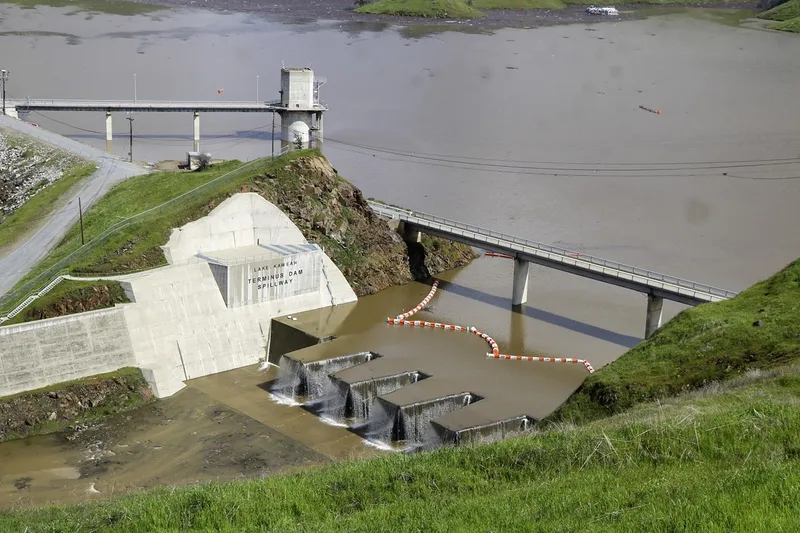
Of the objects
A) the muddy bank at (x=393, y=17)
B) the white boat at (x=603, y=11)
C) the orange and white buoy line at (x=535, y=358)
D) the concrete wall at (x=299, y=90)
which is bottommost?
the orange and white buoy line at (x=535, y=358)

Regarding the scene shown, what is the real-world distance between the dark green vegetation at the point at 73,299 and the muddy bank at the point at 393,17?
12004 cm

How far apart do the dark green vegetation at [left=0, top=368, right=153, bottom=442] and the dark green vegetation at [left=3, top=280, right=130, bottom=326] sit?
3381 mm

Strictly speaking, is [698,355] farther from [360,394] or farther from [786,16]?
[786,16]

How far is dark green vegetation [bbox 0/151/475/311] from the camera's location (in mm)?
51125

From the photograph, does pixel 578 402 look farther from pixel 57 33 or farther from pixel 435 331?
pixel 57 33

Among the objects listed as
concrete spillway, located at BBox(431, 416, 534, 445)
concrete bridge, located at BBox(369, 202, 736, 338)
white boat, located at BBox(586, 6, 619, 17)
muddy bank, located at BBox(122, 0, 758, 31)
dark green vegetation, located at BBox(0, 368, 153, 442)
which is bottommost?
dark green vegetation, located at BBox(0, 368, 153, 442)

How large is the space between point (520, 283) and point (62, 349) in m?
23.9

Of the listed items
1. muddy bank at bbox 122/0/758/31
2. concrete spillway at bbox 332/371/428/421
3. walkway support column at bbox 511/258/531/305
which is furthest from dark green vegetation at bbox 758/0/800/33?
concrete spillway at bbox 332/371/428/421

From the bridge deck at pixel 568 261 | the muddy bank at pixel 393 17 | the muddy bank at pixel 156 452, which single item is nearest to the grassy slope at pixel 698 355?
the muddy bank at pixel 156 452

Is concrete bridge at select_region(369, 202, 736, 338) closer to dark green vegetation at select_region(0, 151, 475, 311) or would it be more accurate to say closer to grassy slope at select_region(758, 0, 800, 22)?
dark green vegetation at select_region(0, 151, 475, 311)

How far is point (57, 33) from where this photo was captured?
141250mm

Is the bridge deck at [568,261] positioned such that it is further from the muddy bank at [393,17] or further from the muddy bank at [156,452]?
the muddy bank at [393,17]

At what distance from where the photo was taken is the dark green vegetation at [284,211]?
51125 millimetres

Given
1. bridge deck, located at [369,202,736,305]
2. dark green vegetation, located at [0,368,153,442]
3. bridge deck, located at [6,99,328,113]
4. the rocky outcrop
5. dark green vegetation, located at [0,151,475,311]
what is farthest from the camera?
bridge deck, located at [6,99,328,113]
